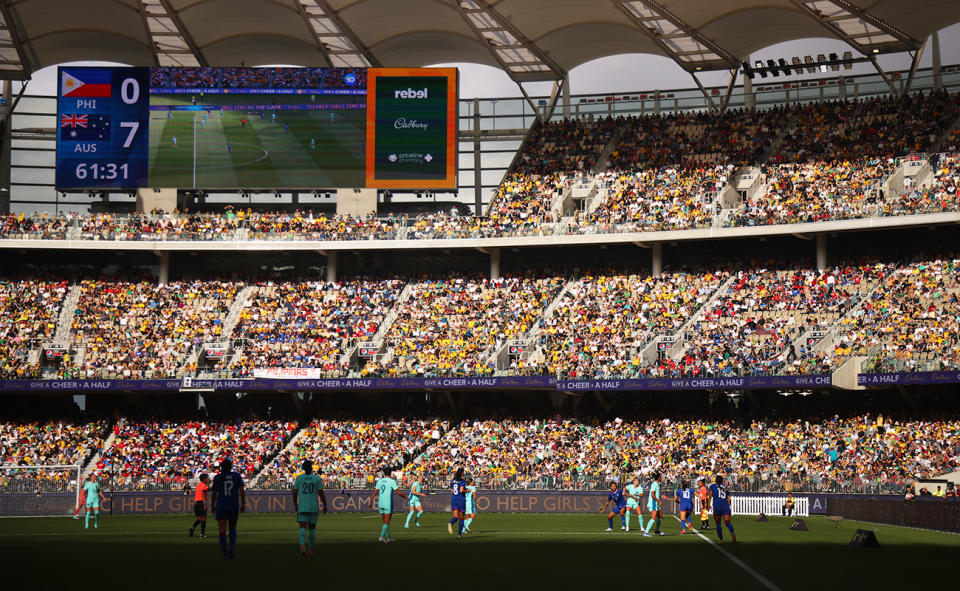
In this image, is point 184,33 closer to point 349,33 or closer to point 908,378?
point 349,33

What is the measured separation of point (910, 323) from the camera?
47812 mm

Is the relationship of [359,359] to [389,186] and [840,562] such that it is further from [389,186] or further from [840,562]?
[840,562]

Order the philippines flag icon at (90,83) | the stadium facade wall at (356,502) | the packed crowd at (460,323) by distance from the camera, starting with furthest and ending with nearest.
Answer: the philippines flag icon at (90,83) < the packed crowd at (460,323) < the stadium facade wall at (356,502)

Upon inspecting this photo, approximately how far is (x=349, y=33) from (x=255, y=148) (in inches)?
300

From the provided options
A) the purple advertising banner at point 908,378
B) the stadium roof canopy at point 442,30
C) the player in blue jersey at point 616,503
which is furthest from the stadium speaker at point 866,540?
the stadium roof canopy at point 442,30

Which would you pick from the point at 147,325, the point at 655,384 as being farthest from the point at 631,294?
the point at 147,325

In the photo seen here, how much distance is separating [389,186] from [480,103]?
9.01 metres

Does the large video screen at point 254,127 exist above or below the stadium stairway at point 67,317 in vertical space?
above

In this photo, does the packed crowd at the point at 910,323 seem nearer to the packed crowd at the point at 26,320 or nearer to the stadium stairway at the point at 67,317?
the stadium stairway at the point at 67,317

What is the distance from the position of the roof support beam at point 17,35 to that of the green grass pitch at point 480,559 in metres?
31.7

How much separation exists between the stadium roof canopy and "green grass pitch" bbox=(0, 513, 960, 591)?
92.7 feet

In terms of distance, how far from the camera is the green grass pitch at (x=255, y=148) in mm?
59094

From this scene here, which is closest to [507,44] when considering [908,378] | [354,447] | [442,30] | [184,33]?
[442,30]

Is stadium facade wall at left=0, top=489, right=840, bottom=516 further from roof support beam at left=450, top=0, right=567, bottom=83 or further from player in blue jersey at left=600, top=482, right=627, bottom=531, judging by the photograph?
roof support beam at left=450, top=0, right=567, bottom=83
